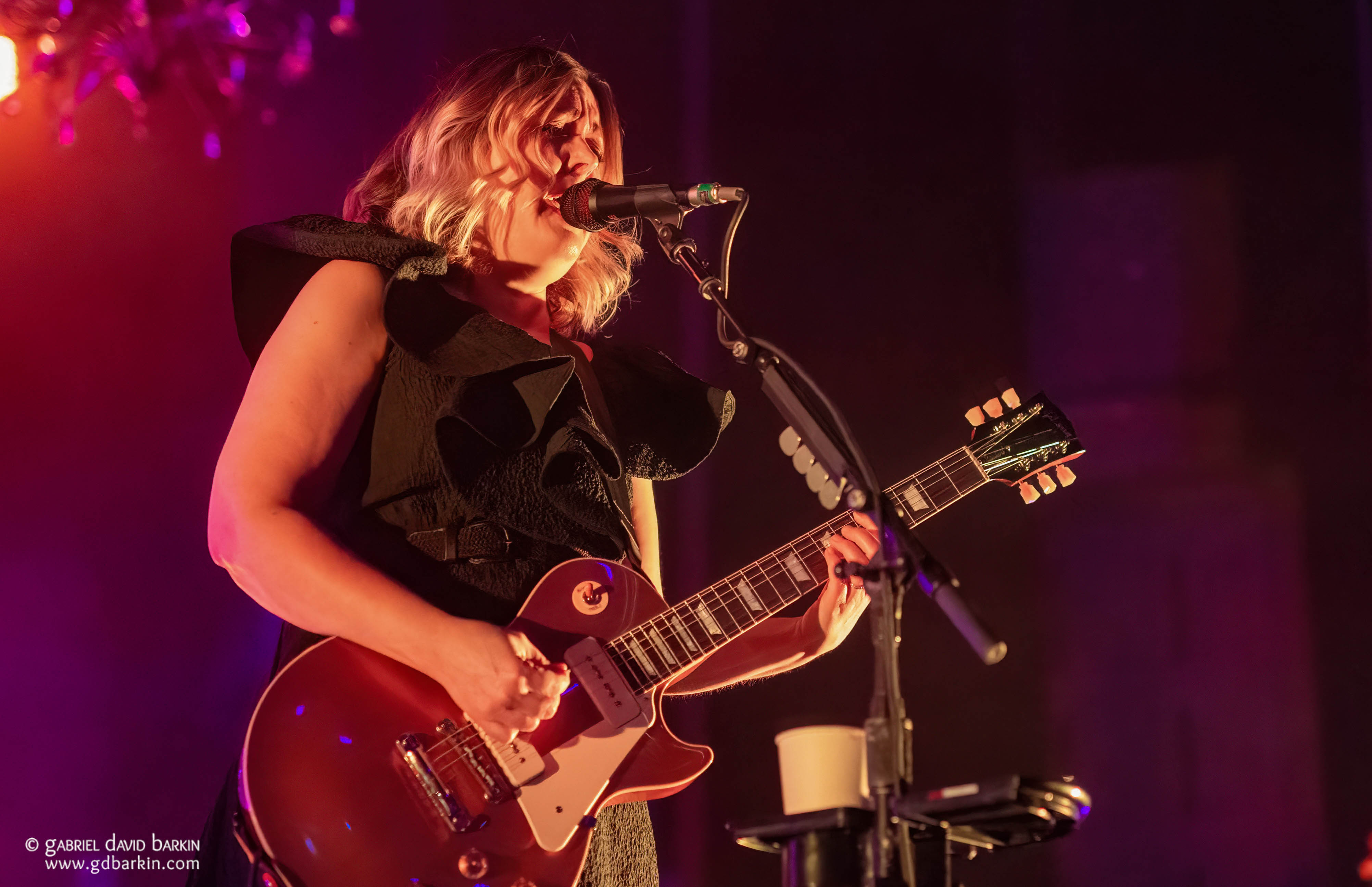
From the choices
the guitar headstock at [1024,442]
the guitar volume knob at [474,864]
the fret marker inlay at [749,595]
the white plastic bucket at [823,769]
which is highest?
the guitar headstock at [1024,442]

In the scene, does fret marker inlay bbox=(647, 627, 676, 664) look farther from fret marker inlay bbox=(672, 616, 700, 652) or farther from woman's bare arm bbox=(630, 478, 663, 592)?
woman's bare arm bbox=(630, 478, 663, 592)

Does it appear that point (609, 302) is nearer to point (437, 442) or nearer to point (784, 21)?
point (437, 442)

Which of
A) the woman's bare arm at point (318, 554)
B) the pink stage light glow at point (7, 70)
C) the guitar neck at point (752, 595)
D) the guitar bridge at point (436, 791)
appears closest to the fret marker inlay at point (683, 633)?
the guitar neck at point (752, 595)

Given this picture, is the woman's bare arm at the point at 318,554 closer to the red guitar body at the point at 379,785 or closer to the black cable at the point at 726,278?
the red guitar body at the point at 379,785

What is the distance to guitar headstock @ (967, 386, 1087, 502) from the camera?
219 cm

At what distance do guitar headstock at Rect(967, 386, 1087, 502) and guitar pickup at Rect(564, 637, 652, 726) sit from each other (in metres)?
0.86

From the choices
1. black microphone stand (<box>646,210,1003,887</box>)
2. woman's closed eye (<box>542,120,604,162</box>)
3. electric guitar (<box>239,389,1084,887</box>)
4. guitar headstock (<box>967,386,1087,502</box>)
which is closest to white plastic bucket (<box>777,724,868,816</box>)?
black microphone stand (<box>646,210,1003,887</box>)

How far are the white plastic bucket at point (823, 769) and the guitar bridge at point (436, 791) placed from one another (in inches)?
19.3

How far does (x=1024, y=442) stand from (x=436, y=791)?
4.17ft

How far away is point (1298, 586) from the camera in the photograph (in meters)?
3.11

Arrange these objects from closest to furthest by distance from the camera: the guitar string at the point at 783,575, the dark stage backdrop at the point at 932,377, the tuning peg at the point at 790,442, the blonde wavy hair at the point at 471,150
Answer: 1. the tuning peg at the point at 790,442
2. the guitar string at the point at 783,575
3. the blonde wavy hair at the point at 471,150
4. the dark stage backdrop at the point at 932,377

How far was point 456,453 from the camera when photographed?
191 centimetres

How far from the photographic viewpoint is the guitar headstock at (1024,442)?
7.18 ft

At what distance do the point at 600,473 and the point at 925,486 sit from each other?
663mm
